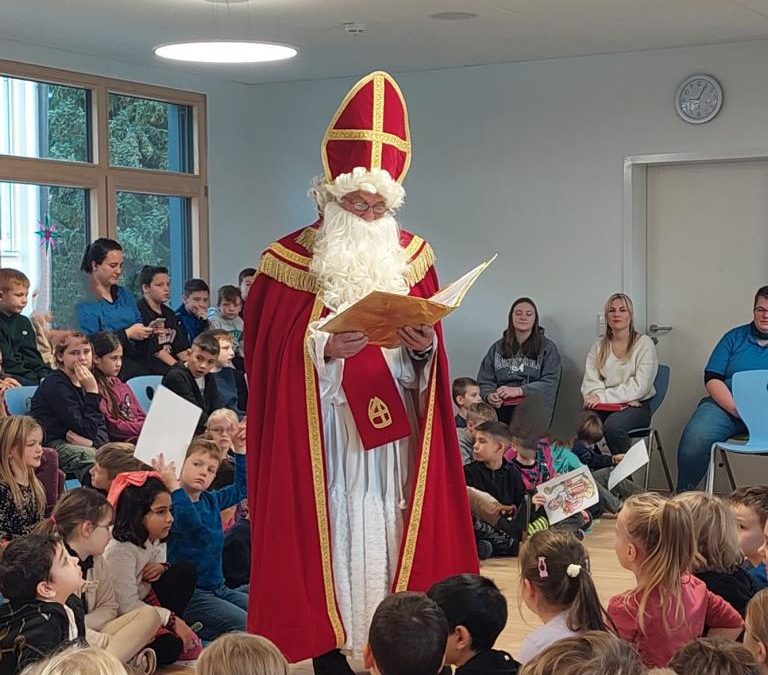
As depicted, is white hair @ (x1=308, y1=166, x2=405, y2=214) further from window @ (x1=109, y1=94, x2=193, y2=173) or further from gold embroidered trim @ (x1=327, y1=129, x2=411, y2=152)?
window @ (x1=109, y1=94, x2=193, y2=173)

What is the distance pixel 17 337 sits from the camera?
675 cm

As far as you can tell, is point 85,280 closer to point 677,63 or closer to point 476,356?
point 476,356

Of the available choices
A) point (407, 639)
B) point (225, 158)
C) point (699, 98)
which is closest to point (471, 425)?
point (699, 98)

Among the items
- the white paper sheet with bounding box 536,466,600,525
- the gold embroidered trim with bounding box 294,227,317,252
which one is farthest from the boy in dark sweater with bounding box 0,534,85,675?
the white paper sheet with bounding box 536,466,600,525

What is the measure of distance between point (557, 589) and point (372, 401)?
2.79 feet

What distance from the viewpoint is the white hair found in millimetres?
3723

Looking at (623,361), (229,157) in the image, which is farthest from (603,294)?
(229,157)

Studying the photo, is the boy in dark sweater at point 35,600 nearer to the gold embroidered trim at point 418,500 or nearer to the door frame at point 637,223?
the gold embroidered trim at point 418,500

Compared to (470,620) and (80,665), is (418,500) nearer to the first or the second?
(470,620)

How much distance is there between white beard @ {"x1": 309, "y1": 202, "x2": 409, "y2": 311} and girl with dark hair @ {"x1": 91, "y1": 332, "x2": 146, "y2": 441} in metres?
2.96

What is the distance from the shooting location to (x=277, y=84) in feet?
31.8

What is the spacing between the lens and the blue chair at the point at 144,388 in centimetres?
703

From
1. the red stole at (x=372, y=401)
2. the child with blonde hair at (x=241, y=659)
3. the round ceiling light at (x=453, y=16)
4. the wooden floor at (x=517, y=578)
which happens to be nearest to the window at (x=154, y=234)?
the round ceiling light at (x=453, y=16)

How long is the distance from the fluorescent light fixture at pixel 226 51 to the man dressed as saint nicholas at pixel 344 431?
264 cm
